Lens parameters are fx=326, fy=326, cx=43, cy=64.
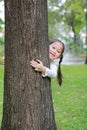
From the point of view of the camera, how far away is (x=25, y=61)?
140 inches

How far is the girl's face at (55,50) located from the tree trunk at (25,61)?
247 mm

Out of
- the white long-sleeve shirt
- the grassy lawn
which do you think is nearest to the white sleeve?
the white long-sleeve shirt

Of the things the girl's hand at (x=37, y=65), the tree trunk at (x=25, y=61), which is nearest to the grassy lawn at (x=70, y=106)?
the tree trunk at (x=25, y=61)

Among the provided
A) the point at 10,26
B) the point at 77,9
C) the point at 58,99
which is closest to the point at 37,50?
the point at 10,26

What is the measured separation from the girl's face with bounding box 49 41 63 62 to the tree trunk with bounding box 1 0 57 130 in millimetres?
247

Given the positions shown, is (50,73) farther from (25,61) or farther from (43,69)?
(25,61)

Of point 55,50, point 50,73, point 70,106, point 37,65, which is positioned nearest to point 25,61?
point 37,65

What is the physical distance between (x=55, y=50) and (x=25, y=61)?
1.78 ft

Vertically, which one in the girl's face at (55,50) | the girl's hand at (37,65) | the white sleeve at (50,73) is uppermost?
the girl's face at (55,50)

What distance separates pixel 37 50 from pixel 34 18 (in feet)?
1.15

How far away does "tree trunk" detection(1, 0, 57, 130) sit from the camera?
3.53 meters

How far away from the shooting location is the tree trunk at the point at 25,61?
353 centimetres

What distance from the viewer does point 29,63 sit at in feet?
11.7

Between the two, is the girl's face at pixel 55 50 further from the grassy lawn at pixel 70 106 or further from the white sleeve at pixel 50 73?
the grassy lawn at pixel 70 106
